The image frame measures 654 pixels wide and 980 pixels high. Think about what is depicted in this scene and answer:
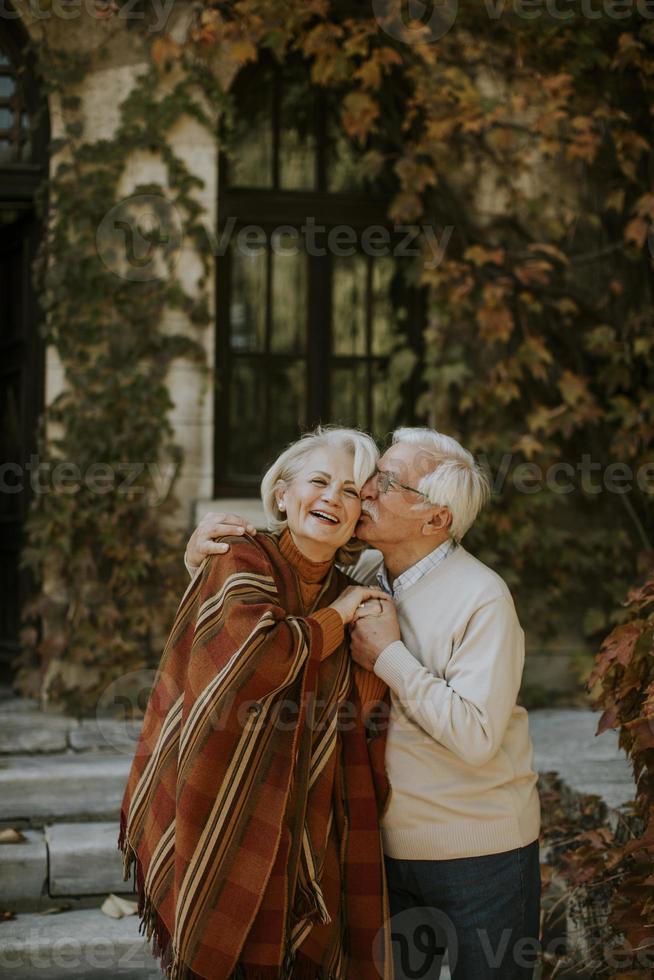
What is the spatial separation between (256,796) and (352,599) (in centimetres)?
46

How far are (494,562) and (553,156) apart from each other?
2087 mm

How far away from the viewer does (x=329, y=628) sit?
7.09 ft

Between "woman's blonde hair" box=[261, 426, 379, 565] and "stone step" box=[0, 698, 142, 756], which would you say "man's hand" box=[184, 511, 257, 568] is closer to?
"woman's blonde hair" box=[261, 426, 379, 565]

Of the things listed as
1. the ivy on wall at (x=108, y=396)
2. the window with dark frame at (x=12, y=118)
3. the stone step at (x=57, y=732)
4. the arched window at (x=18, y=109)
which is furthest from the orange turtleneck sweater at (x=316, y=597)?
the window with dark frame at (x=12, y=118)

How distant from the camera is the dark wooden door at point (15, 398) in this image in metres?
5.28

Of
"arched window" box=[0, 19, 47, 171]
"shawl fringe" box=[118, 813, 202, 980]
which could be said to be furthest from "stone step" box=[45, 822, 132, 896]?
"arched window" box=[0, 19, 47, 171]

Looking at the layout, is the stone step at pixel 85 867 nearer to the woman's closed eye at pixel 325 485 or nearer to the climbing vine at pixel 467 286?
the climbing vine at pixel 467 286

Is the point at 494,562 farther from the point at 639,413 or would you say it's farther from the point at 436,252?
the point at 436,252

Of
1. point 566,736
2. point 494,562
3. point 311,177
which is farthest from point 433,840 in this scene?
point 311,177

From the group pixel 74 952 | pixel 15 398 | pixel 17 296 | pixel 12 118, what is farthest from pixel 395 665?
pixel 12 118

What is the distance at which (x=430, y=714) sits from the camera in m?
2.10

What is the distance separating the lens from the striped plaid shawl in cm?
202

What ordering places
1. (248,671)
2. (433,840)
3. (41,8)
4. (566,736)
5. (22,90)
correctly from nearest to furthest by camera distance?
(248,671) → (433,840) → (566,736) → (41,8) → (22,90)

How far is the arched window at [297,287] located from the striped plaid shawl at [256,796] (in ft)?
10.9
